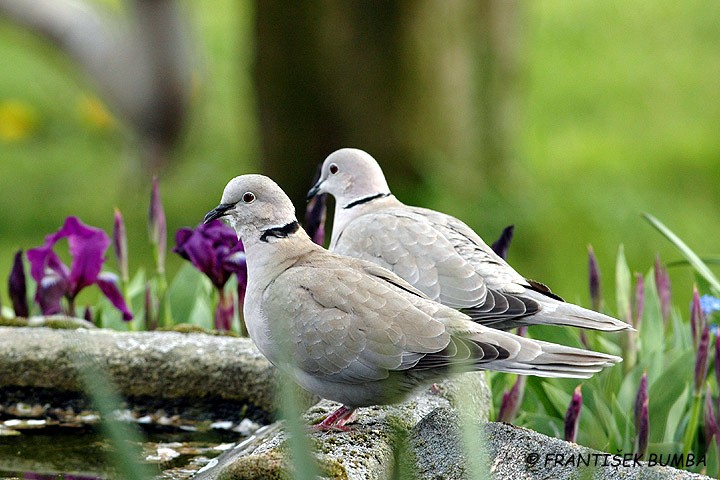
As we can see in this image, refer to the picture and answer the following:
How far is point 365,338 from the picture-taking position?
2717mm

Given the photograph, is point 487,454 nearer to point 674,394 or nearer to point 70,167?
point 674,394

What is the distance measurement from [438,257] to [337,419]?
2.46 ft

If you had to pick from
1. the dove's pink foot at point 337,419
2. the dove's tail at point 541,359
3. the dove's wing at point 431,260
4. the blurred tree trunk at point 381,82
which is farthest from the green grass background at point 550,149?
the dove's tail at point 541,359

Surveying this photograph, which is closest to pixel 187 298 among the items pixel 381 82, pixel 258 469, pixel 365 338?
pixel 365 338

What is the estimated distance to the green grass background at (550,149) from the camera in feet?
25.6

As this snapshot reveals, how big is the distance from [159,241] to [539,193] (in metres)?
4.87

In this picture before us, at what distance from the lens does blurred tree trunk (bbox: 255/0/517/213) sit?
7367 millimetres

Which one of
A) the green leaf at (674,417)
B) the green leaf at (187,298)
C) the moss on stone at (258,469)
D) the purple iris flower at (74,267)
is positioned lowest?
the green leaf at (674,417)

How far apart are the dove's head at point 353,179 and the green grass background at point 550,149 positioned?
255cm

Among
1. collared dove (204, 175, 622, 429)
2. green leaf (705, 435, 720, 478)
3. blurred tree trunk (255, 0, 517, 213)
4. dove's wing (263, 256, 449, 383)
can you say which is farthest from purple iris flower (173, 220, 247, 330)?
blurred tree trunk (255, 0, 517, 213)

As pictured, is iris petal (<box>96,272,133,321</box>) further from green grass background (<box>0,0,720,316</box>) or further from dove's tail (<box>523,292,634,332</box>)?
green grass background (<box>0,0,720,316</box>)

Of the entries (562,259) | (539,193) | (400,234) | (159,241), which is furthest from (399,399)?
(539,193)

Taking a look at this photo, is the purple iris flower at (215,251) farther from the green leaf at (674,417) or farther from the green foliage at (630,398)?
the green leaf at (674,417)

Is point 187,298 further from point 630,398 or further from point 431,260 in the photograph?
point 630,398
